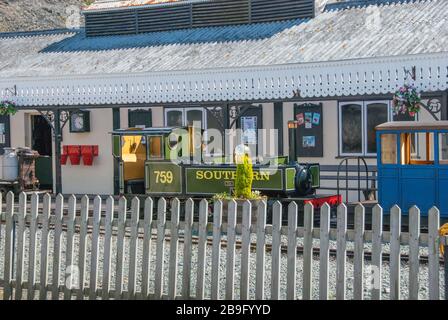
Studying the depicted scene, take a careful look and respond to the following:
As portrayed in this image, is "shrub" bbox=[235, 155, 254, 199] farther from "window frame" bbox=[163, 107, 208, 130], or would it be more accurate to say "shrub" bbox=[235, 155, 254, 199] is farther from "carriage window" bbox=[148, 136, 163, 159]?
"window frame" bbox=[163, 107, 208, 130]

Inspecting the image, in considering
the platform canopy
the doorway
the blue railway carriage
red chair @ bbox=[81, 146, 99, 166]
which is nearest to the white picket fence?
the blue railway carriage

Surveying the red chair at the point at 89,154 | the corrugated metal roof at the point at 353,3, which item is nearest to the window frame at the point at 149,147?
the red chair at the point at 89,154

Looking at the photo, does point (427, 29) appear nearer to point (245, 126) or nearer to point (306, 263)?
point (245, 126)

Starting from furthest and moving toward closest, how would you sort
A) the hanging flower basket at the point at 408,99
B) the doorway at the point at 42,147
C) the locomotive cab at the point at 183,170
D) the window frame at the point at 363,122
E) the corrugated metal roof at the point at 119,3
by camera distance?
the corrugated metal roof at the point at 119,3 < the doorway at the point at 42,147 < the window frame at the point at 363,122 < the hanging flower basket at the point at 408,99 < the locomotive cab at the point at 183,170

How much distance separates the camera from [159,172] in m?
15.3

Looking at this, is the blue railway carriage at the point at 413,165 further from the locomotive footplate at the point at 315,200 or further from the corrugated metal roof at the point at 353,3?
the corrugated metal roof at the point at 353,3

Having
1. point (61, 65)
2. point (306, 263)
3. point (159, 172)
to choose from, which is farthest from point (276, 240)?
point (61, 65)

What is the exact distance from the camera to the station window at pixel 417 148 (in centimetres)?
1314

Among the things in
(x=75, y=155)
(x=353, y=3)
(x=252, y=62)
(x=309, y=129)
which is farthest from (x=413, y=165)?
(x=75, y=155)

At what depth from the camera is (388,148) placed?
532 inches

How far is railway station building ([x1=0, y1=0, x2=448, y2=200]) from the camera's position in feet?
52.7

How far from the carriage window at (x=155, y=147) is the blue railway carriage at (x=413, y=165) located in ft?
14.1

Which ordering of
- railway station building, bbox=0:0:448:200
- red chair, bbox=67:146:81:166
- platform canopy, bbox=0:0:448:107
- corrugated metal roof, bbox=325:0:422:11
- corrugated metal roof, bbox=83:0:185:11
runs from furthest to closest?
corrugated metal roof, bbox=83:0:185:11 → red chair, bbox=67:146:81:166 → corrugated metal roof, bbox=325:0:422:11 → railway station building, bbox=0:0:448:200 → platform canopy, bbox=0:0:448:107

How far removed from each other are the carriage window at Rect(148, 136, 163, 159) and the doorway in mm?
6914
